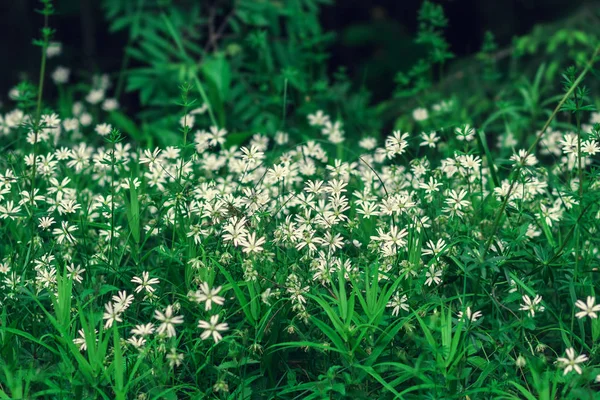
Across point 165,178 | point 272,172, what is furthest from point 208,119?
point 272,172

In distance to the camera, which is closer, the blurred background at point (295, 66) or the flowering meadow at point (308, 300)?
the flowering meadow at point (308, 300)

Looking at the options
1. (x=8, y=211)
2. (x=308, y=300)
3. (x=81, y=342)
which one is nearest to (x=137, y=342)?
(x=81, y=342)

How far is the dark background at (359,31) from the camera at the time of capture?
6.45m

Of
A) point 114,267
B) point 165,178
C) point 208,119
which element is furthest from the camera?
point 208,119

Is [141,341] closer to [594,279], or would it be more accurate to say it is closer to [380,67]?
[594,279]

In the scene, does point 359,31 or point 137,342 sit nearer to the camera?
point 137,342

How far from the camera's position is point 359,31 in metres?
6.43

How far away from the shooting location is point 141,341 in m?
2.20

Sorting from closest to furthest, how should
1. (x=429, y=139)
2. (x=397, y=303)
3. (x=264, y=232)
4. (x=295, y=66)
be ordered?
(x=397, y=303), (x=264, y=232), (x=429, y=139), (x=295, y=66)

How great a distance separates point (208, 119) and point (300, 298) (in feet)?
9.00

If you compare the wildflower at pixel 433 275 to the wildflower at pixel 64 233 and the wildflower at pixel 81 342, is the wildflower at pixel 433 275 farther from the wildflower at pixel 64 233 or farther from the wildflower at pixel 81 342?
the wildflower at pixel 64 233

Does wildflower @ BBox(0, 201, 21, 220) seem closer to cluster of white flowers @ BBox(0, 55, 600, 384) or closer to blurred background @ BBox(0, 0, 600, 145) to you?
cluster of white flowers @ BBox(0, 55, 600, 384)

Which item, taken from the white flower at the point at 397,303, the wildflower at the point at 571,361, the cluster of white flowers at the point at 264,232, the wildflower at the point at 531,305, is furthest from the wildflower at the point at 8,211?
the wildflower at the point at 571,361

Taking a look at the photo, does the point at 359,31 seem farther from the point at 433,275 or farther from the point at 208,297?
the point at 208,297
